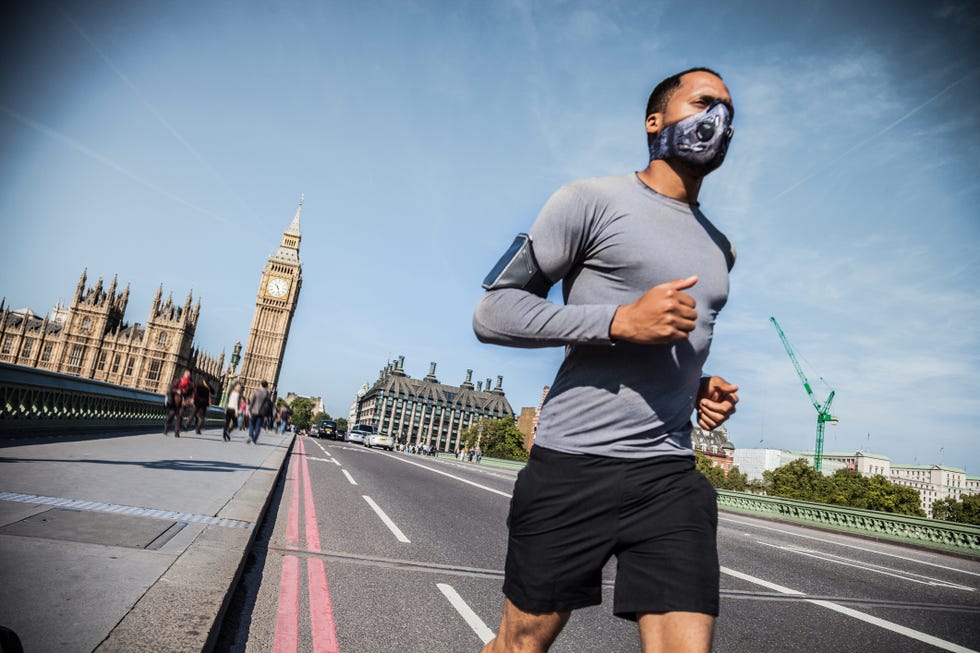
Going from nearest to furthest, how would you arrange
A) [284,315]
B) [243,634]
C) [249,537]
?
[243,634]
[249,537]
[284,315]

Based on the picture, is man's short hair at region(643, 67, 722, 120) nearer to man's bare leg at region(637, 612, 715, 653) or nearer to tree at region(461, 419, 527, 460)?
man's bare leg at region(637, 612, 715, 653)

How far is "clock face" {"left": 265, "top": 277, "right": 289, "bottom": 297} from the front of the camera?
11969 cm

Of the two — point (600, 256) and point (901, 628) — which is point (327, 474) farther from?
point (600, 256)

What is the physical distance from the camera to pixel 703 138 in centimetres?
182

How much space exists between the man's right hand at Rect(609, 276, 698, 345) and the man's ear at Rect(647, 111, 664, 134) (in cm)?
71

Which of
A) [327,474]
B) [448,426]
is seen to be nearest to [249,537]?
[327,474]

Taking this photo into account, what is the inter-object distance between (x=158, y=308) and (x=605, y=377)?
100866mm

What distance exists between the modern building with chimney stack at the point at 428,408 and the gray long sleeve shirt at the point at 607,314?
15571 centimetres

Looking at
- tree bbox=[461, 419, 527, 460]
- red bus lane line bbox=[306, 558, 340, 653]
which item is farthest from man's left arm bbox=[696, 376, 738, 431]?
tree bbox=[461, 419, 527, 460]

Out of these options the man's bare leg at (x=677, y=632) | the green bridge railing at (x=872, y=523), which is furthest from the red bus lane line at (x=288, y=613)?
the green bridge railing at (x=872, y=523)

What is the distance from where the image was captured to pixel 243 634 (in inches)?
135

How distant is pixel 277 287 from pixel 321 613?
124494mm

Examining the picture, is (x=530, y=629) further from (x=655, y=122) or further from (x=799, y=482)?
(x=799, y=482)

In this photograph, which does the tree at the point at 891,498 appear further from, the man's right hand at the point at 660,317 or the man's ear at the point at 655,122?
the man's right hand at the point at 660,317
